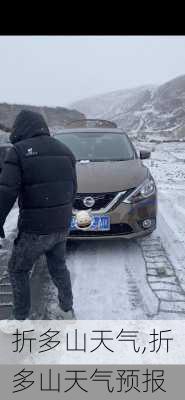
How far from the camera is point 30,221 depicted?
327cm

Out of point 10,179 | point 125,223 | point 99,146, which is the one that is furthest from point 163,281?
point 99,146

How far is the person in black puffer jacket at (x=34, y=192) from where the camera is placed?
3.11m

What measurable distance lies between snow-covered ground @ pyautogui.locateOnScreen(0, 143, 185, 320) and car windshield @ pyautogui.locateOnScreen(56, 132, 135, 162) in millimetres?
1247

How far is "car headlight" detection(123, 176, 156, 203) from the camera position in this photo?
553 cm

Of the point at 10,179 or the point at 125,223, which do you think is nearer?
the point at 10,179

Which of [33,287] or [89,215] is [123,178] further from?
[33,287]

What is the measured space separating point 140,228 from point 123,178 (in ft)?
2.14

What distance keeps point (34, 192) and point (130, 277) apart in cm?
202

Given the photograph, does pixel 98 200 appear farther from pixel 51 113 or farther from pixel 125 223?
pixel 51 113

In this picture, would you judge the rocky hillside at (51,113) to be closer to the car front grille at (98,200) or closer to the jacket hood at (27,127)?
the car front grille at (98,200)

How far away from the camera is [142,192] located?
5664 mm

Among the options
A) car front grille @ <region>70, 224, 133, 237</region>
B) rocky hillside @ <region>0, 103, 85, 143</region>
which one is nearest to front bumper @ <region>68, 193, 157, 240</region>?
car front grille @ <region>70, 224, 133, 237</region>

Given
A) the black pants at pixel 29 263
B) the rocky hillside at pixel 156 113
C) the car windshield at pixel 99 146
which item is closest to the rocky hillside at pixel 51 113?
the rocky hillside at pixel 156 113
